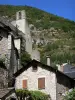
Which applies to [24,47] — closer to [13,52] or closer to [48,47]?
[13,52]

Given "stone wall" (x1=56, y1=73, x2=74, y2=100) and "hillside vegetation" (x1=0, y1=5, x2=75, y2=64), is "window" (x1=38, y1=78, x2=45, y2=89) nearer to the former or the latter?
"stone wall" (x1=56, y1=73, x2=74, y2=100)

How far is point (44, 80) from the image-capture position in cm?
4206

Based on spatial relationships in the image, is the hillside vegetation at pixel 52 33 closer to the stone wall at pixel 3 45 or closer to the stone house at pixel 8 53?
the stone house at pixel 8 53

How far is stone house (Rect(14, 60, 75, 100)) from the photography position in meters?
41.4

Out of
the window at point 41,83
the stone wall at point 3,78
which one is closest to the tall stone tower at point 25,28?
the stone wall at point 3,78

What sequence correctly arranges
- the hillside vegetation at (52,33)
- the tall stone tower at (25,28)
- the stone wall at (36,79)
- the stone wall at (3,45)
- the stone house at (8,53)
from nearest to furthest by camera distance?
the stone wall at (36,79) → the stone house at (8,53) → the stone wall at (3,45) → the tall stone tower at (25,28) → the hillside vegetation at (52,33)

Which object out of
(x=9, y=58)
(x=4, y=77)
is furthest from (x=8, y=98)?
(x=9, y=58)

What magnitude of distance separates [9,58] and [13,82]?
10.1 feet

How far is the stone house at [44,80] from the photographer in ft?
136

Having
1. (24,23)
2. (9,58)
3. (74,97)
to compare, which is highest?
(24,23)

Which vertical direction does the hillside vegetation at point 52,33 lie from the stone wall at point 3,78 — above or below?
above

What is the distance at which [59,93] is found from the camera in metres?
41.7

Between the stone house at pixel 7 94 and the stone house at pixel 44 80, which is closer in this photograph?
the stone house at pixel 7 94

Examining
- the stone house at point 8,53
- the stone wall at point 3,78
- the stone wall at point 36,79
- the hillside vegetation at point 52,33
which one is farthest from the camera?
the hillside vegetation at point 52,33
